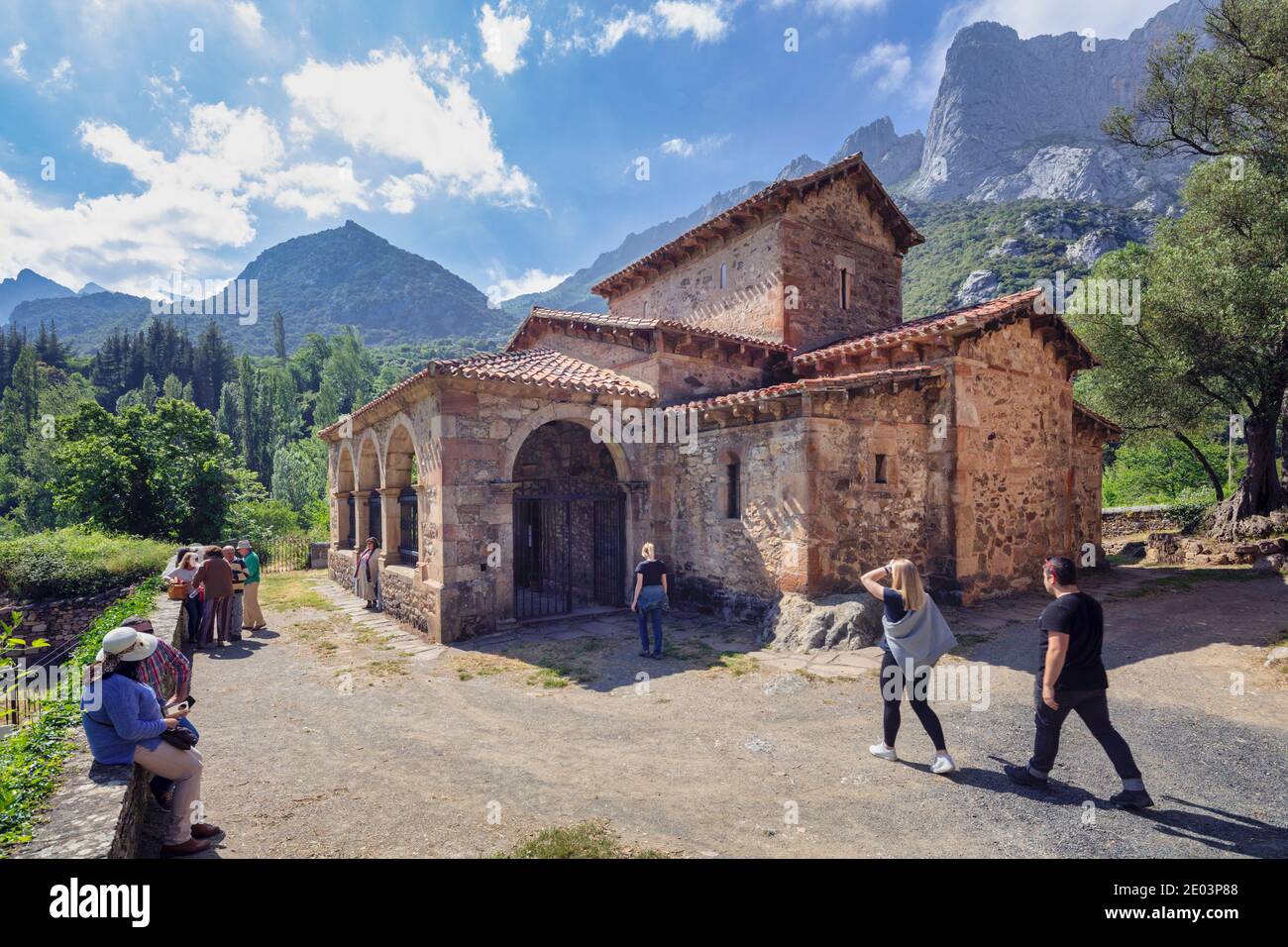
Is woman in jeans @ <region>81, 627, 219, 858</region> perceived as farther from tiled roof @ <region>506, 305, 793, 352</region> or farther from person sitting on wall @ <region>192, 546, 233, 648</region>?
tiled roof @ <region>506, 305, 793, 352</region>

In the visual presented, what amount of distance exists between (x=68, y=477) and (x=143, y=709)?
76.5 feet

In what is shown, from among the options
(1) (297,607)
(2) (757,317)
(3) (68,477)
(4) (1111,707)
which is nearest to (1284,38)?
(2) (757,317)

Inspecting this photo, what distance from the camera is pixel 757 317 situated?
46.8ft

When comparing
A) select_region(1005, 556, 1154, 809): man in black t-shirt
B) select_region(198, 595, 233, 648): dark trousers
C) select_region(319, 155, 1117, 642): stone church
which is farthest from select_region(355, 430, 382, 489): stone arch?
select_region(1005, 556, 1154, 809): man in black t-shirt

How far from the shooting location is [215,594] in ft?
32.3

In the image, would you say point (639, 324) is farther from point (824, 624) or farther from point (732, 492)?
point (824, 624)

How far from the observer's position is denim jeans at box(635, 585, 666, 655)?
332 inches

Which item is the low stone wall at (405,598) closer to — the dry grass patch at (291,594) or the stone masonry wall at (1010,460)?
the dry grass patch at (291,594)

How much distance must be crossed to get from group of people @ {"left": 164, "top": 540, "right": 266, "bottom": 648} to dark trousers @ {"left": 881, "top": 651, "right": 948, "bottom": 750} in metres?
10.3

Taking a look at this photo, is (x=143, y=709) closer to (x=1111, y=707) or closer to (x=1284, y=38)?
(x=1111, y=707)

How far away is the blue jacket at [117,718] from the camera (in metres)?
3.65

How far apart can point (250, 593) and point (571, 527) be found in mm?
6314

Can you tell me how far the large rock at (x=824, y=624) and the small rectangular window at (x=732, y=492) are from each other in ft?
6.51

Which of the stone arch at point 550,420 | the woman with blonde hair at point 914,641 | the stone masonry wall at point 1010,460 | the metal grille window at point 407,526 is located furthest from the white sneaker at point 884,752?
the metal grille window at point 407,526
